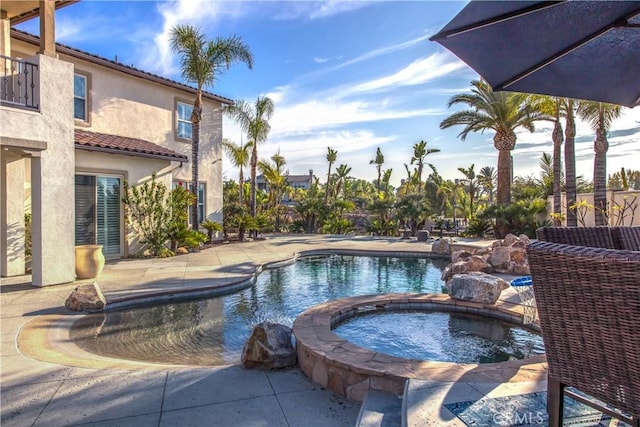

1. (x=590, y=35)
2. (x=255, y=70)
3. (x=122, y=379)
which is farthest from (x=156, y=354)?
(x=255, y=70)

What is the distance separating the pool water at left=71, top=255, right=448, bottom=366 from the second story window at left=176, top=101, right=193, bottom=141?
841cm

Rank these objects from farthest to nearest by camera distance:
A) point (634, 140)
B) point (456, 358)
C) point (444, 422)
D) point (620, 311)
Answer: point (634, 140) < point (456, 358) < point (444, 422) < point (620, 311)

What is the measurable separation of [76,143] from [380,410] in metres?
11.3

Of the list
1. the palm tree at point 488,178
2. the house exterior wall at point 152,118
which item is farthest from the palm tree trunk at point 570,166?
the palm tree at point 488,178

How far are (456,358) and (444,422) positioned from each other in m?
2.53

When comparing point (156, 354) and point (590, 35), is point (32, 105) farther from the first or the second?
point (590, 35)

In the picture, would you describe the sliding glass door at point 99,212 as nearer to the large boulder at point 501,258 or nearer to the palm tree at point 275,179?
the palm tree at point 275,179

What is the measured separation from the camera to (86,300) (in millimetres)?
7113

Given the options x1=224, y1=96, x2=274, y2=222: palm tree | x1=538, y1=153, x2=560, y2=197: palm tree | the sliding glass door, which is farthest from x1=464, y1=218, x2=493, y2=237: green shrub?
the sliding glass door

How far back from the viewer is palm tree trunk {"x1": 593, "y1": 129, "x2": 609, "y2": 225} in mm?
15414

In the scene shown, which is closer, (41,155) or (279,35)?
(41,155)

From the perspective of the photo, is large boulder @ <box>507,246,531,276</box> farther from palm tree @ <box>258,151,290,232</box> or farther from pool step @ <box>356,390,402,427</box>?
palm tree @ <box>258,151,290,232</box>

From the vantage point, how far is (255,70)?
1705 centimetres

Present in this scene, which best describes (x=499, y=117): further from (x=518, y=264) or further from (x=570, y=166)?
(x=518, y=264)
